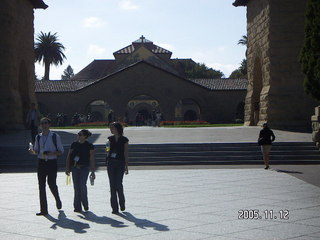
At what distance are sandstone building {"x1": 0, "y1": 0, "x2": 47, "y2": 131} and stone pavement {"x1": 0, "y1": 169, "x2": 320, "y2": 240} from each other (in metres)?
13.6

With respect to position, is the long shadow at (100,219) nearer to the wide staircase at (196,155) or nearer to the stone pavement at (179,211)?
the stone pavement at (179,211)

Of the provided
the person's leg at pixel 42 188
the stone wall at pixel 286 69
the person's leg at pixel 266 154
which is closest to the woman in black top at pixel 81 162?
the person's leg at pixel 42 188

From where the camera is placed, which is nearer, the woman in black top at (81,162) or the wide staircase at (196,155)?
the woman in black top at (81,162)

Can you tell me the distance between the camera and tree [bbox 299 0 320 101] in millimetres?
17531

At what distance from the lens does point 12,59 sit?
26.6 m

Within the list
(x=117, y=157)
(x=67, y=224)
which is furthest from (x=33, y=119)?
(x=67, y=224)

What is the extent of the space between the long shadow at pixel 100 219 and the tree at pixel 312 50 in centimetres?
1138

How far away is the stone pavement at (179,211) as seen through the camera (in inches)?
270

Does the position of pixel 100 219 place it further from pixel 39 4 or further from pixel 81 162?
pixel 39 4

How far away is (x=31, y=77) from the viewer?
30562 millimetres

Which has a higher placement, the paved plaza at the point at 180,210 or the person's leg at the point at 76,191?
the person's leg at the point at 76,191

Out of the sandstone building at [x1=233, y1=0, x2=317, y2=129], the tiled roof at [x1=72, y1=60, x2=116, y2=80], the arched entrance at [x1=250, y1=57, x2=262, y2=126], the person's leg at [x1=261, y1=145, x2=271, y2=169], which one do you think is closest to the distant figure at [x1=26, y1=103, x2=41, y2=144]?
the person's leg at [x1=261, y1=145, x2=271, y2=169]

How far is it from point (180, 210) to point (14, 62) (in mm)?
20629

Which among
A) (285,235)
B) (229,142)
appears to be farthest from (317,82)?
(285,235)
